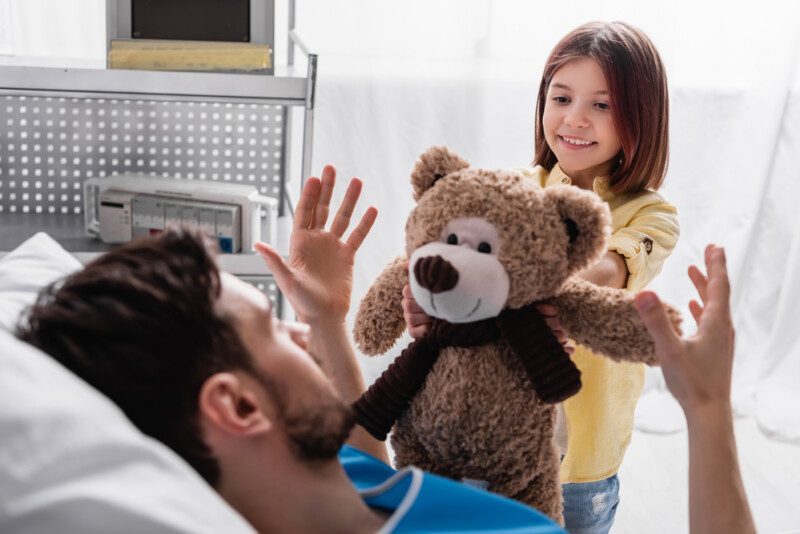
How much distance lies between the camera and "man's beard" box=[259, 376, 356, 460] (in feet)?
2.67

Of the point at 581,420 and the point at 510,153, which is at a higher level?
the point at 510,153

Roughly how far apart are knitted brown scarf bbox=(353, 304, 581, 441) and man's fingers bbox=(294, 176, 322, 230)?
0.87 feet

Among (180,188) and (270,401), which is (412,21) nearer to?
(180,188)

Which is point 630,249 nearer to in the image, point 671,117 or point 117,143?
point 117,143

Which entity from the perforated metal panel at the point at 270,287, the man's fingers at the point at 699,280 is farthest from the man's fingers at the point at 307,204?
the perforated metal panel at the point at 270,287

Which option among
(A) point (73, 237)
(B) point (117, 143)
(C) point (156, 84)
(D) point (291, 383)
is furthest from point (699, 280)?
(B) point (117, 143)

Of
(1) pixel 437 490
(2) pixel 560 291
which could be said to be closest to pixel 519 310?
(2) pixel 560 291

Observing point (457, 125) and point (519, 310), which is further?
point (457, 125)

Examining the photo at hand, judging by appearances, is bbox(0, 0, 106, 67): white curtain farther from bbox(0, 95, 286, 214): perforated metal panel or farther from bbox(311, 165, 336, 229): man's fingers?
bbox(311, 165, 336, 229): man's fingers

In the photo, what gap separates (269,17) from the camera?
1.85m

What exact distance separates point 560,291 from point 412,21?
1.68 metres

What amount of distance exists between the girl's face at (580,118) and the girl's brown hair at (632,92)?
0.01m

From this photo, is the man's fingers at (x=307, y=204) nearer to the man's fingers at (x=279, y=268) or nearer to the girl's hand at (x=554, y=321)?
the man's fingers at (x=279, y=268)

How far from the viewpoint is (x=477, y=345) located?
0.95m
